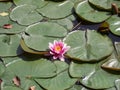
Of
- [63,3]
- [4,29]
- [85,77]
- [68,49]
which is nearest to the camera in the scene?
[85,77]

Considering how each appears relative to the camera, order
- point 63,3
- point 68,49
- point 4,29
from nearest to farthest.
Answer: point 68,49, point 4,29, point 63,3

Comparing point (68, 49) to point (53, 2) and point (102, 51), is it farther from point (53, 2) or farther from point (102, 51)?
point (53, 2)

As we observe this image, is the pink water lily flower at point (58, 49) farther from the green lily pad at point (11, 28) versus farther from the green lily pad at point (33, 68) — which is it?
the green lily pad at point (11, 28)

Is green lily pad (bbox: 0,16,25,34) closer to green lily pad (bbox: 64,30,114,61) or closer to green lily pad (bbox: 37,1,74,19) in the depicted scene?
green lily pad (bbox: 37,1,74,19)

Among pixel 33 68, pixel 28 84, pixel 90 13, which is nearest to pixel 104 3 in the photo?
pixel 90 13

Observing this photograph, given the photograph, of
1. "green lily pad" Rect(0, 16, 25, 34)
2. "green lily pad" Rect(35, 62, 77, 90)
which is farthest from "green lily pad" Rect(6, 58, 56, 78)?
"green lily pad" Rect(0, 16, 25, 34)

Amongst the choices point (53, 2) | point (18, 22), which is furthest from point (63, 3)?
point (18, 22)
